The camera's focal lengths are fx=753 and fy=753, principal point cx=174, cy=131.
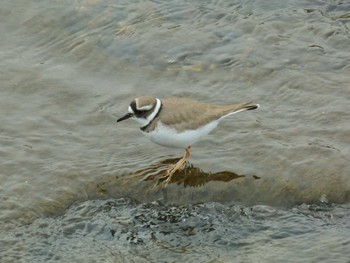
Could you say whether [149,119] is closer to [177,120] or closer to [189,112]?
[177,120]

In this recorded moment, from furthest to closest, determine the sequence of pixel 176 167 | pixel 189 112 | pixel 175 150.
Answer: pixel 175 150 → pixel 189 112 → pixel 176 167

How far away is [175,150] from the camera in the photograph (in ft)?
27.7

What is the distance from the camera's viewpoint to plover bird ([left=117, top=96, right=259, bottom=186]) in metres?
7.77

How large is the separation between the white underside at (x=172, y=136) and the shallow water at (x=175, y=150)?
0.94 ft

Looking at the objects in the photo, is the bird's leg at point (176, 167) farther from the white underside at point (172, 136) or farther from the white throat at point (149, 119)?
the white throat at point (149, 119)

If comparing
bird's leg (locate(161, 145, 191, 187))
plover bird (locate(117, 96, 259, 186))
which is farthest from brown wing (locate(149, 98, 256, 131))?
bird's leg (locate(161, 145, 191, 187))

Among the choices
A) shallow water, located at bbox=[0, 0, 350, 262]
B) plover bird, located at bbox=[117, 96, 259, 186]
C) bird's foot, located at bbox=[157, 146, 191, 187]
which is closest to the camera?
shallow water, located at bbox=[0, 0, 350, 262]

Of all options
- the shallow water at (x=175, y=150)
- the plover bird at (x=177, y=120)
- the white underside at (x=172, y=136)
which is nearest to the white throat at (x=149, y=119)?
the plover bird at (x=177, y=120)

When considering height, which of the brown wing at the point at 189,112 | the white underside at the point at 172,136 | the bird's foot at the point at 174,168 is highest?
the brown wing at the point at 189,112

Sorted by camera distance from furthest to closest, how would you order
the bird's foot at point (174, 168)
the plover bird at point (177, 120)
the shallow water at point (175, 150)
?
the plover bird at point (177, 120), the bird's foot at point (174, 168), the shallow water at point (175, 150)

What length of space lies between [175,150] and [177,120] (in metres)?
0.64

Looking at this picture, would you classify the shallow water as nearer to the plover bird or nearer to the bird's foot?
the bird's foot

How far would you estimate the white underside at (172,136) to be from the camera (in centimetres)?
775

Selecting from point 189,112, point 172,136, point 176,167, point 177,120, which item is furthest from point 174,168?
point 189,112
